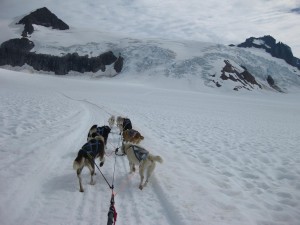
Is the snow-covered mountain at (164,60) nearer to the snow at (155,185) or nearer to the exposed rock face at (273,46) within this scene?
the exposed rock face at (273,46)

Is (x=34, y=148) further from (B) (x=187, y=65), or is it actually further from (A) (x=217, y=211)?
(B) (x=187, y=65)

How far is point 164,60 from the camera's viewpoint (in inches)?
3999

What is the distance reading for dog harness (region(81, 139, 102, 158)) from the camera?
7.36 m

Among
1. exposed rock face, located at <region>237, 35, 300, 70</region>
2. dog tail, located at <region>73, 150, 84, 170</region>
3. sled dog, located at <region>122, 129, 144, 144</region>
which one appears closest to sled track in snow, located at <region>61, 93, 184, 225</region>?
dog tail, located at <region>73, 150, 84, 170</region>

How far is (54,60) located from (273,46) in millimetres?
128620

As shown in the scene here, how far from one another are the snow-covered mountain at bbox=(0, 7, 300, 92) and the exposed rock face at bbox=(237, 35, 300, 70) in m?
49.0

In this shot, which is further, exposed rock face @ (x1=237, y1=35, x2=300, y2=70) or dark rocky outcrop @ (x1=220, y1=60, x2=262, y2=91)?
exposed rock face @ (x1=237, y1=35, x2=300, y2=70)

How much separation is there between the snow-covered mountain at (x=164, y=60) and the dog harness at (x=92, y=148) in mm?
76396

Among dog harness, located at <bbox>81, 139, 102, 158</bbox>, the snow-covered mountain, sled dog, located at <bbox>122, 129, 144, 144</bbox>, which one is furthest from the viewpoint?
the snow-covered mountain

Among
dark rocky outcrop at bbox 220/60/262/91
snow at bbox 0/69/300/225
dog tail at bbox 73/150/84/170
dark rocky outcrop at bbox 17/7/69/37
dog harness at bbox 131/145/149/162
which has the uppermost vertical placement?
dark rocky outcrop at bbox 17/7/69/37

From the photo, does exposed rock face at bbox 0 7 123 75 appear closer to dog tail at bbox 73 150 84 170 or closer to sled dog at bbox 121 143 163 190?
sled dog at bbox 121 143 163 190

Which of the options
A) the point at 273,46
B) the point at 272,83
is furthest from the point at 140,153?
the point at 273,46

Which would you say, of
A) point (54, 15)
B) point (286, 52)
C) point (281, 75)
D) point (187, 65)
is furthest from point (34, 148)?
point (286, 52)

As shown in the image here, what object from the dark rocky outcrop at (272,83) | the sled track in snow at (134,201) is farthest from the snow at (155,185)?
the dark rocky outcrop at (272,83)
